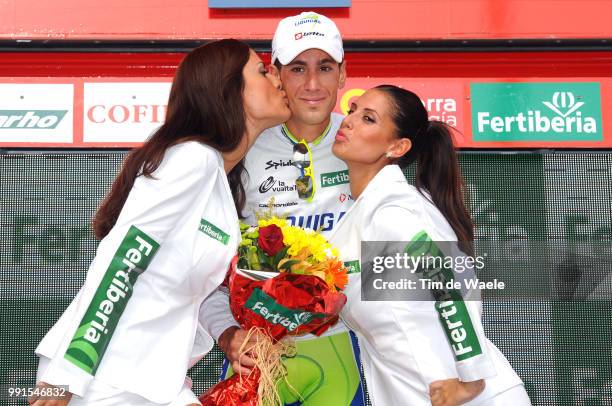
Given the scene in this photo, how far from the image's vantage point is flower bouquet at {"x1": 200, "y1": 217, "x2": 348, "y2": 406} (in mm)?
2658

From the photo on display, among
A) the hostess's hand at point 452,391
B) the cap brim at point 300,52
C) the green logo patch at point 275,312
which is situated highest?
the cap brim at point 300,52

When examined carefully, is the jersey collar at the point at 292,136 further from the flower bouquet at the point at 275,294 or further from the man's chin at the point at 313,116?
the flower bouquet at the point at 275,294

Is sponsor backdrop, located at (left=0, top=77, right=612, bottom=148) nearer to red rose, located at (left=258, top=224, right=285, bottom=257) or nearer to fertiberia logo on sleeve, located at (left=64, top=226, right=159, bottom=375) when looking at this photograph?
red rose, located at (left=258, top=224, right=285, bottom=257)

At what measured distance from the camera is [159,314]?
258 cm

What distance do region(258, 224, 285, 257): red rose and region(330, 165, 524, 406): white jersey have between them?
1.15 ft

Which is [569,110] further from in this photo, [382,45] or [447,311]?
[447,311]

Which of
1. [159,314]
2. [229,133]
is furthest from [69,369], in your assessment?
[229,133]

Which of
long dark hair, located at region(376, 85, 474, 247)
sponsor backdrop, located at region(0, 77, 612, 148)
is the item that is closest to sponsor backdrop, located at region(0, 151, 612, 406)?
sponsor backdrop, located at region(0, 77, 612, 148)

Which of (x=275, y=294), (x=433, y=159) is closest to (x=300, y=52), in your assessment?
(x=433, y=159)

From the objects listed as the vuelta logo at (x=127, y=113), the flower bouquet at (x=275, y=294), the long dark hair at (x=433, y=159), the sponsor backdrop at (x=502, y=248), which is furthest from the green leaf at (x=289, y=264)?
the vuelta logo at (x=127, y=113)

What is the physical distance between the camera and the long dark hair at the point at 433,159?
320cm

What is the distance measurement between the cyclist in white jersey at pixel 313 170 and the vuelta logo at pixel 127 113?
1518 millimetres

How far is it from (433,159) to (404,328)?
0.87 metres

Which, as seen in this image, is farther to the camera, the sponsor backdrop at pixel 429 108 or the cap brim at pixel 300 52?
the sponsor backdrop at pixel 429 108
